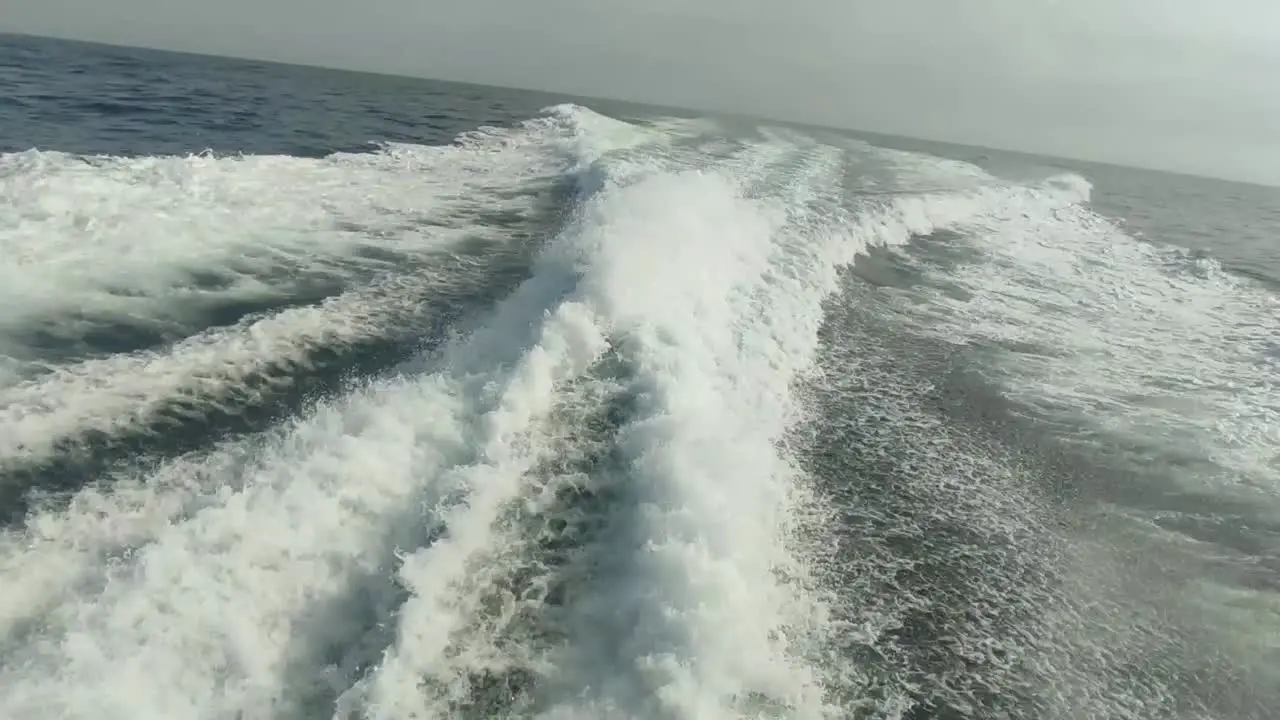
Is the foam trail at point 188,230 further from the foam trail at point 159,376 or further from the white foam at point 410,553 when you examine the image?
the white foam at point 410,553

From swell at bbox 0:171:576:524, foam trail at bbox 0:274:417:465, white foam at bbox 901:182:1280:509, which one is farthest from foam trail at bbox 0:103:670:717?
white foam at bbox 901:182:1280:509

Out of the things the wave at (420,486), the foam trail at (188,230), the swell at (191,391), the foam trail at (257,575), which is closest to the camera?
the foam trail at (257,575)

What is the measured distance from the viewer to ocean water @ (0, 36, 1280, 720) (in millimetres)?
3406

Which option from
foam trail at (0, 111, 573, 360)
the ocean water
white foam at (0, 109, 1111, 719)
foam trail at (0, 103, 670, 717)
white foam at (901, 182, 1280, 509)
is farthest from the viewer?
white foam at (901, 182, 1280, 509)

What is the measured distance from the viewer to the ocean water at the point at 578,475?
134 inches

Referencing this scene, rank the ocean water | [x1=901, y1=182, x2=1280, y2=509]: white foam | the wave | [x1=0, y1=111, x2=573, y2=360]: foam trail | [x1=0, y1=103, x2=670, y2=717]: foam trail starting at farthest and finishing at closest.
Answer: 1. [x1=901, y1=182, x2=1280, y2=509]: white foam
2. [x1=0, y1=111, x2=573, y2=360]: foam trail
3. the ocean water
4. the wave
5. [x1=0, y1=103, x2=670, y2=717]: foam trail

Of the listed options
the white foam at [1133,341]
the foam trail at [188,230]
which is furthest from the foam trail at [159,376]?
the white foam at [1133,341]

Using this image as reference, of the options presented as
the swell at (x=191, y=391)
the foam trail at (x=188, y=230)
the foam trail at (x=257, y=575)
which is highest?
the foam trail at (x=188, y=230)

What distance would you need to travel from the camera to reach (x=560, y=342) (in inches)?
247

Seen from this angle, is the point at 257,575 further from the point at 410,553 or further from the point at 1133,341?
the point at 1133,341

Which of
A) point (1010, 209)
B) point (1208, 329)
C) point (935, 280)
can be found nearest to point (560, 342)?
point (935, 280)

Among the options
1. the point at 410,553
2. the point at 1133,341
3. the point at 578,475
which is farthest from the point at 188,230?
the point at 1133,341

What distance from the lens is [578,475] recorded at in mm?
4898

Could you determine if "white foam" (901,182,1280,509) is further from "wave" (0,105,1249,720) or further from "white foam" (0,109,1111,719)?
"white foam" (0,109,1111,719)
